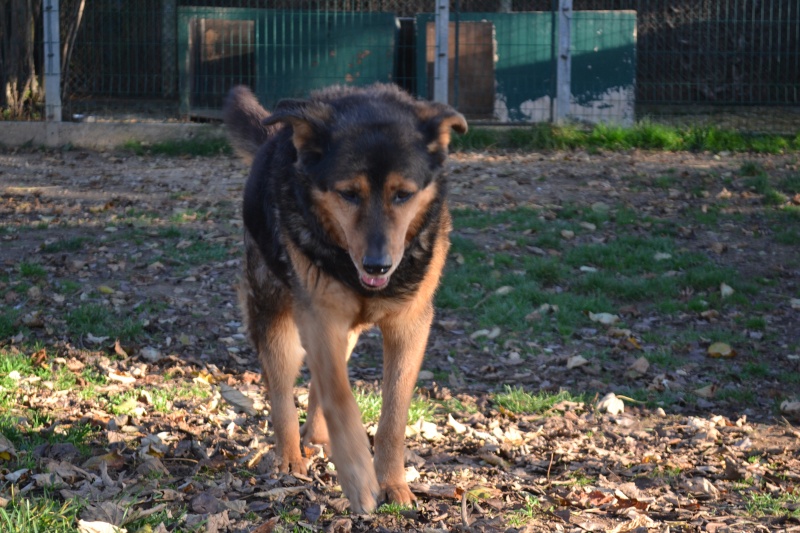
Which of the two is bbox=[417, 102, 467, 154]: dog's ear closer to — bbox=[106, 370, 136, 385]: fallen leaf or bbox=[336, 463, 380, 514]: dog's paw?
bbox=[336, 463, 380, 514]: dog's paw

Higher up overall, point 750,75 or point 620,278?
point 750,75

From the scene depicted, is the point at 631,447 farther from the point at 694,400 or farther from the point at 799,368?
the point at 799,368

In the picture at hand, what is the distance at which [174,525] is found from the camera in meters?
3.44

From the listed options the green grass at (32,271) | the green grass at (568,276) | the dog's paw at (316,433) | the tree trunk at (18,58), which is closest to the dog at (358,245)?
the dog's paw at (316,433)

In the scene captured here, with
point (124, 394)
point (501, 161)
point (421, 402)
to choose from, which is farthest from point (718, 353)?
point (501, 161)

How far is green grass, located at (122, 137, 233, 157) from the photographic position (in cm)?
1251

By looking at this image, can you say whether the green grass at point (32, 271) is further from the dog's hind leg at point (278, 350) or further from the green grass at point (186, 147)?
the green grass at point (186, 147)

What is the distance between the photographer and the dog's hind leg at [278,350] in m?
4.63

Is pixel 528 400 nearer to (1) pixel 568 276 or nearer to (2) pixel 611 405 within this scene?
(2) pixel 611 405

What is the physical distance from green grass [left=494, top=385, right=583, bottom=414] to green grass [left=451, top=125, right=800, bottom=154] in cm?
684

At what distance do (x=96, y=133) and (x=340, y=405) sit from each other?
989cm

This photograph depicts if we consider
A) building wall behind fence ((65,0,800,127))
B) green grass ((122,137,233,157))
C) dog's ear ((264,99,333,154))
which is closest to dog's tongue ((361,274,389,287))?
dog's ear ((264,99,333,154))

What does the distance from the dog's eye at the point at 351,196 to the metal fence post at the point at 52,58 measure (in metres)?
10.0

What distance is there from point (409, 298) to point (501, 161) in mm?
7543
